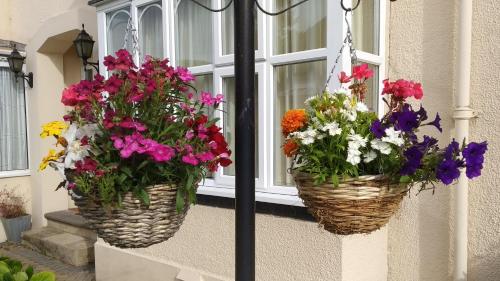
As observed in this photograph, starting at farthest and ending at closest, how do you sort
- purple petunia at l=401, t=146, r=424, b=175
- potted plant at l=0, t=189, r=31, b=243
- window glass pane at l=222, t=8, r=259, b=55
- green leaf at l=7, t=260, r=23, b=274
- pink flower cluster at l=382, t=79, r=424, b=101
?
1. potted plant at l=0, t=189, r=31, b=243
2. window glass pane at l=222, t=8, r=259, b=55
3. green leaf at l=7, t=260, r=23, b=274
4. pink flower cluster at l=382, t=79, r=424, b=101
5. purple petunia at l=401, t=146, r=424, b=175

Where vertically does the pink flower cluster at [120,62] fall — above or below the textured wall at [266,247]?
above

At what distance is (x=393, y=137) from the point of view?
1398 millimetres

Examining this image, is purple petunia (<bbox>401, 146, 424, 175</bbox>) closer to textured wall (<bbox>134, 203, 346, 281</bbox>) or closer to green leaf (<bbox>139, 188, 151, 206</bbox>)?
green leaf (<bbox>139, 188, 151, 206</bbox>)

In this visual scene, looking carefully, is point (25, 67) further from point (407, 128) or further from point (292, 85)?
point (407, 128)

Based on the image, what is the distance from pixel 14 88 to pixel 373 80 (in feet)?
20.5

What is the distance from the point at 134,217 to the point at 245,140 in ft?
1.62

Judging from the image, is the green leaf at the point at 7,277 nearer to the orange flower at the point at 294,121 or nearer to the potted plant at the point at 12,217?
the orange flower at the point at 294,121

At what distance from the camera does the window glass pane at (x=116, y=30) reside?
4254 millimetres

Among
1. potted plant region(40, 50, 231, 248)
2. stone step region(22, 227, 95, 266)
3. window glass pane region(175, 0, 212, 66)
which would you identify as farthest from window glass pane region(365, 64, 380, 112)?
stone step region(22, 227, 95, 266)

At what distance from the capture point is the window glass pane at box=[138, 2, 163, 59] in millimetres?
3945

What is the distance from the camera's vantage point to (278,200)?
119 inches

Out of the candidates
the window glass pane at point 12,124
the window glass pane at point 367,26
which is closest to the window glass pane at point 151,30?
the window glass pane at point 367,26

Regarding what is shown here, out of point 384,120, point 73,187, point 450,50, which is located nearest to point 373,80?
point 450,50

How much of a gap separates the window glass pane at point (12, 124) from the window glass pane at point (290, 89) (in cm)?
558
